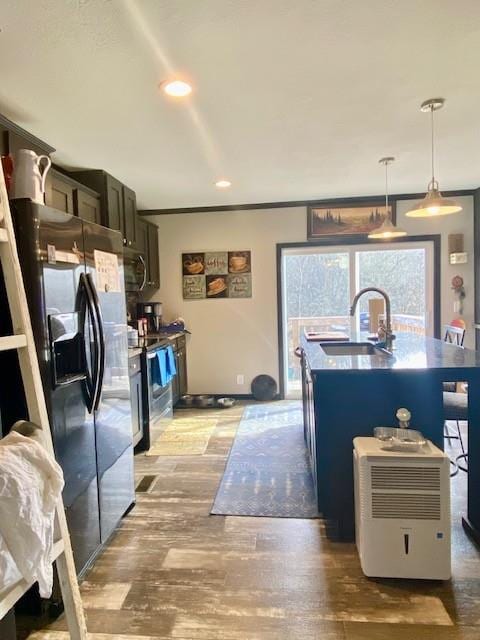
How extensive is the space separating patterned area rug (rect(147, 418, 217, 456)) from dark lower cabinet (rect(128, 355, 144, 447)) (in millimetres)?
215

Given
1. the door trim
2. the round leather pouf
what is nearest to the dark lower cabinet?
the round leather pouf

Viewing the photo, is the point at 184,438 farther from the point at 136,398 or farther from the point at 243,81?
the point at 243,81

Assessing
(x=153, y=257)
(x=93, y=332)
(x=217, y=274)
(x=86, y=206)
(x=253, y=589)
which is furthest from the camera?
(x=217, y=274)

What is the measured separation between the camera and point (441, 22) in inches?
70.8

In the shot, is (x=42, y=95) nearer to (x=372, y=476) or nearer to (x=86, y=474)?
(x=86, y=474)

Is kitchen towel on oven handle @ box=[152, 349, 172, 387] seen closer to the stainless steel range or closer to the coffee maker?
the stainless steel range

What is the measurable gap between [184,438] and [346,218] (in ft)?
10.4

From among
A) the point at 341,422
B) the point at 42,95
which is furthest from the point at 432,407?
the point at 42,95

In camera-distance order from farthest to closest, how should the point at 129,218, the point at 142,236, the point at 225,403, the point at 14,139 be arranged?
1. the point at 225,403
2. the point at 142,236
3. the point at 129,218
4. the point at 14,139

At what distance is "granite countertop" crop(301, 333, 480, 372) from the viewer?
7.31 feet

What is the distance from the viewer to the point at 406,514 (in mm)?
1932

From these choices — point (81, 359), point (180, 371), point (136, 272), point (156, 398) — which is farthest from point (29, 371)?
point (180, 371)

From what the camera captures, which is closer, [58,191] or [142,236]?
[58,191]

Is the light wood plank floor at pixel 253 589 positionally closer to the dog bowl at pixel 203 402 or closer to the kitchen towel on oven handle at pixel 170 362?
the kitchen towel on oven handle at pixel 170 362
